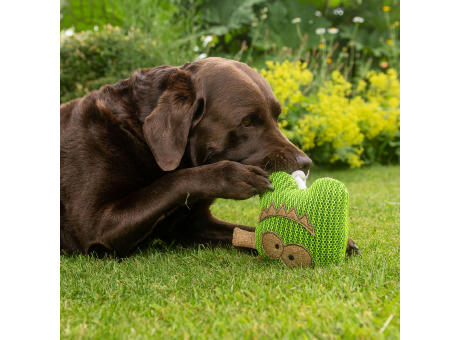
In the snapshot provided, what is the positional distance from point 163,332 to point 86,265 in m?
0.99

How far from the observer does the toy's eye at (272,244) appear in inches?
77.1

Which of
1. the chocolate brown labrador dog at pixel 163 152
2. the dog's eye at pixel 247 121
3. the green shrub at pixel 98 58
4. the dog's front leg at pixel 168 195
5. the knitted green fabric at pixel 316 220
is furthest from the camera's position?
the green shrub at pixel 98 58

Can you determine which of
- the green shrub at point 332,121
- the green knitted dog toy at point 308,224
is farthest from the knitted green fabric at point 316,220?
the green shrub at point 332,121

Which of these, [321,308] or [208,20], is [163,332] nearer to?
[321,308]

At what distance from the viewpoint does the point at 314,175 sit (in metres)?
6.15

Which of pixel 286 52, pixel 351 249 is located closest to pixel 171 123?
pixel 351 249

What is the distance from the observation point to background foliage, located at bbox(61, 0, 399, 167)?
19.3 feet

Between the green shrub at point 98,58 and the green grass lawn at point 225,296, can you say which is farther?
the green shrub at point 98,58

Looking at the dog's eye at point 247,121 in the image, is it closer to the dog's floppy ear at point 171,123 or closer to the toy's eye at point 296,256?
the dog's floppy ear at point 171,123

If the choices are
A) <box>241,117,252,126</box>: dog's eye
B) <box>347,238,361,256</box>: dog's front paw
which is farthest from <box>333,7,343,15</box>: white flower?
<box>347,238,361,256</box>: dog's front paw

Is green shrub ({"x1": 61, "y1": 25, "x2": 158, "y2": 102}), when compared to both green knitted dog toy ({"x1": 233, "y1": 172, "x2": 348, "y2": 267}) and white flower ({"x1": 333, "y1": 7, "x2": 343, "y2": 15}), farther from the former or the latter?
white flower ({"x1": 333, "y1": 7, "x2": 343, "y2": 15})

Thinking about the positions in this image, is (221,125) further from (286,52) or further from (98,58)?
(286,52)

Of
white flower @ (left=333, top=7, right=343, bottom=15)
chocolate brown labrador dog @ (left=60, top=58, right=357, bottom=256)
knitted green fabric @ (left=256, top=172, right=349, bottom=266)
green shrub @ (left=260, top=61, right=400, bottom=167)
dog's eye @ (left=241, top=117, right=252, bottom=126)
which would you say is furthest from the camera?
white flower @ (left=333, top=7, right=343, bottom=15)

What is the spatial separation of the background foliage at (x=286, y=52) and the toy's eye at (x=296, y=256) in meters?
3.89
